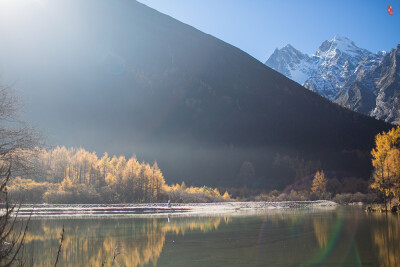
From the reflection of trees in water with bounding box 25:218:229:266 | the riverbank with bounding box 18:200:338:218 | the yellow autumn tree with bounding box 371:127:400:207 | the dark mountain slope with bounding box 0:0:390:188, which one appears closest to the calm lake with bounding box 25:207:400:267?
the reflection of trees in water with bounding box 25:218:229:266

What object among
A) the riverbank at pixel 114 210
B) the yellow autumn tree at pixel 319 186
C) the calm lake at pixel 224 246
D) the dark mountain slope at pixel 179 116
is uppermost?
the dark mountain slope at pixel 179 116

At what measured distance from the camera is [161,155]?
15412 cm

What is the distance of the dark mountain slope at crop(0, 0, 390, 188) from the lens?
149125 millimetres

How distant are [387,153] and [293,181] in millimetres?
78039

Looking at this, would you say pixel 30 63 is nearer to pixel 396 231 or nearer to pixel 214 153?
pixel 214 153

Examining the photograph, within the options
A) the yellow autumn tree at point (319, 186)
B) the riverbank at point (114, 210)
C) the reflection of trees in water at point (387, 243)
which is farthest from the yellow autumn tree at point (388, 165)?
the yellow autumn tree at point (319, 186)

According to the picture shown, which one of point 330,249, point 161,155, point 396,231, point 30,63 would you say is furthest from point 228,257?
point 30,63

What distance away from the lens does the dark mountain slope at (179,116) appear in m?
149

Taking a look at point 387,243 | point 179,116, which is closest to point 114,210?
point 387,243

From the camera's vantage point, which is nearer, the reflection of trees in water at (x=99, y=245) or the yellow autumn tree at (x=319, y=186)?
the reflection of trees in water at (x=99, y=245)

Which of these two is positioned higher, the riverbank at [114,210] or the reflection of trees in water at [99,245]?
the riverbank at [114,210]

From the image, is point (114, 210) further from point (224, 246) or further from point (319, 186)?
point (319, 186)

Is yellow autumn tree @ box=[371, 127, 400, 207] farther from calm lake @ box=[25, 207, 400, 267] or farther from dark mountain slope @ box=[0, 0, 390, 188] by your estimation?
dark mountain slope @ box=[0, 0, 390, 188]

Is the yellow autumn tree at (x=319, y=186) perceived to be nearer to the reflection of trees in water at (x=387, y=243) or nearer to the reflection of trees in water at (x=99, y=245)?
the reflection of trees in water at (x=387, y=243)
